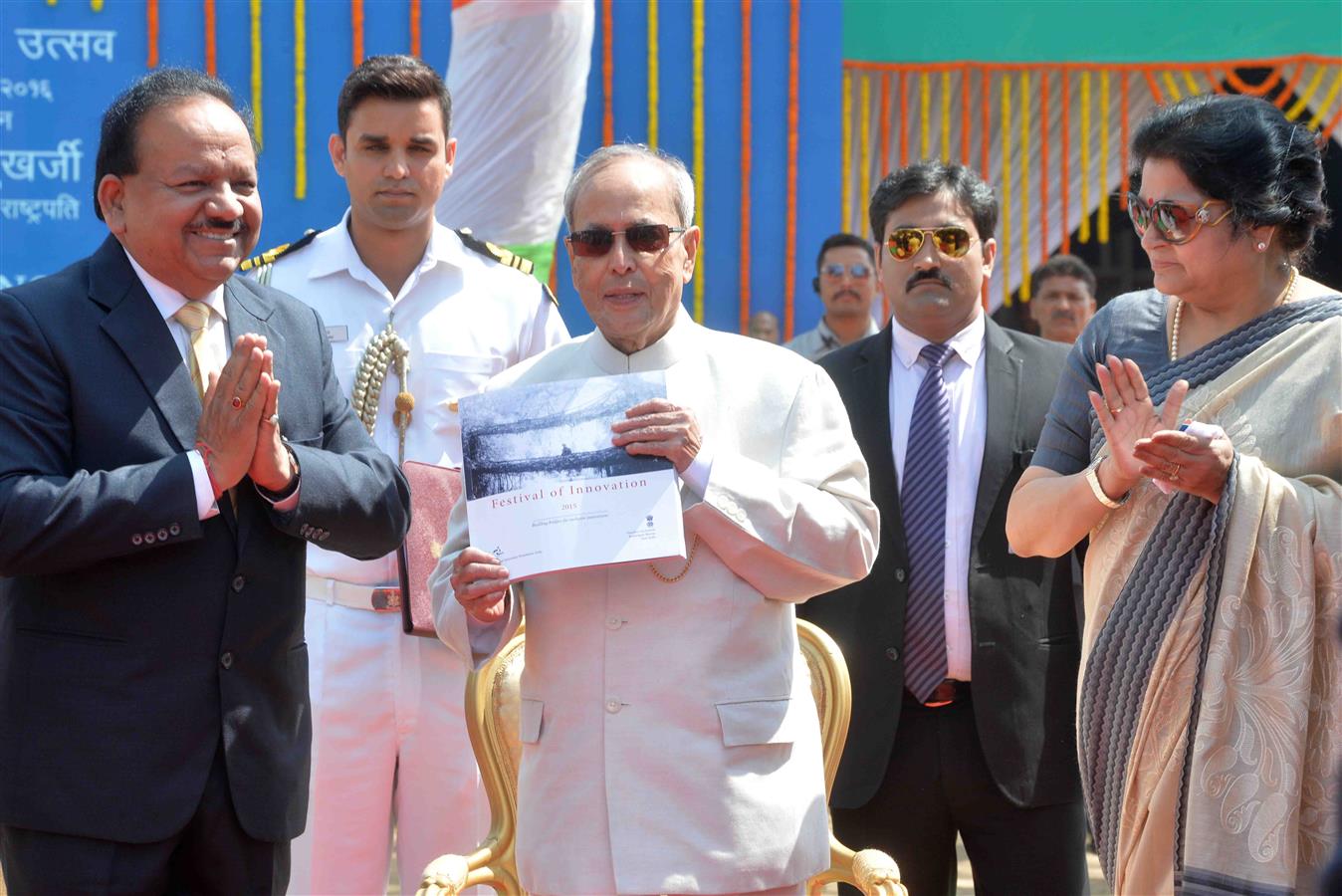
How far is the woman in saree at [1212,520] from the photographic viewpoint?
9.89 feet

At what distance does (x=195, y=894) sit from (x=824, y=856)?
1144 millimetres

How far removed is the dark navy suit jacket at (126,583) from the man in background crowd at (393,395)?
102 centimetres

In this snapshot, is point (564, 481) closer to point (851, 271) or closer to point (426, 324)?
point (426, 324)

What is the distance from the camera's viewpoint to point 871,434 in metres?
4.16

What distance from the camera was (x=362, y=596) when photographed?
4051 millimetres

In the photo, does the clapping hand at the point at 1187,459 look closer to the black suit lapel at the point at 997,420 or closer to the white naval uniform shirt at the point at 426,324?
the black suit lapel at the point at 997,420

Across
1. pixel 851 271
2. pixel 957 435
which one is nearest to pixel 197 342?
pixel 957 435

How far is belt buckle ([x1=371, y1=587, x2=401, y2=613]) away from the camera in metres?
4.04

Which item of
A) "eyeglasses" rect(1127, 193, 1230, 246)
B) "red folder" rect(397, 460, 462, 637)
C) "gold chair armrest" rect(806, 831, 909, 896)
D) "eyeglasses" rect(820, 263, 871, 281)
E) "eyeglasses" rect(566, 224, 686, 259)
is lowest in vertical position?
"gold chair armrest" rect(806, 831, 909, 896)

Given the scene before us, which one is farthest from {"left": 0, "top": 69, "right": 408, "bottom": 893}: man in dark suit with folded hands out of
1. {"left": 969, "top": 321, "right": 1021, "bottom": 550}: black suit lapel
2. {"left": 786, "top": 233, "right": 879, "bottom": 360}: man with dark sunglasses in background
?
{"left": 786, "top": 233, "right": 879, "bottom": 360}: man with dark sunglasses in background

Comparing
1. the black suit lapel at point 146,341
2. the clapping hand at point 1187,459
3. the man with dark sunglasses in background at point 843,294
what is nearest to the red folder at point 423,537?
the black suit lapel at point 146,341

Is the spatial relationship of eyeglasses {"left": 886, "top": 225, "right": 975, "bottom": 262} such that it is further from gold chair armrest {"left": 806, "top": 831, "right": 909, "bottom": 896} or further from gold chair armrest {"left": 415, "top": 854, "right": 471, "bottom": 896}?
gold chair armrest {"left": 415, "top": 854, "right": 471, "bottom": 896}

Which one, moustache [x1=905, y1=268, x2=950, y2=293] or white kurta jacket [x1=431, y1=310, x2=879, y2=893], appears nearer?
white kurta jacket [x1=431, y1=310, x2=879, y2=893]

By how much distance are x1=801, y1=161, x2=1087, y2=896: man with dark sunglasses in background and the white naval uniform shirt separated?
0.94 m
